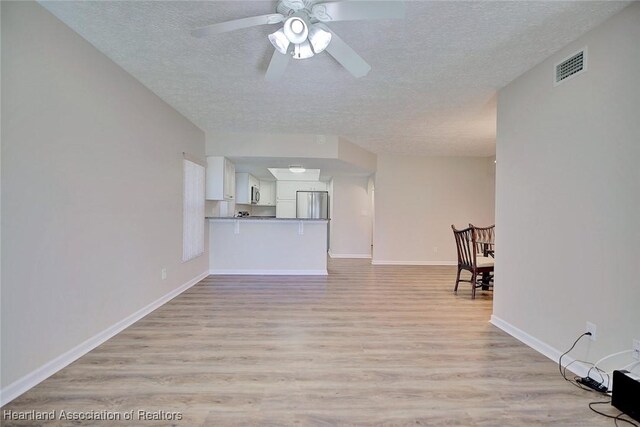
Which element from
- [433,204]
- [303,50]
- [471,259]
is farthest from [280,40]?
[433,204]

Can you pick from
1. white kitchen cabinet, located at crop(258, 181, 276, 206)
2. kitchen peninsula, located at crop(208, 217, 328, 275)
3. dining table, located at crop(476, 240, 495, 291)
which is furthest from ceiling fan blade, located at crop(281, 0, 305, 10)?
white kitchen cabinet, located at crop(258, 181, 276, 206)

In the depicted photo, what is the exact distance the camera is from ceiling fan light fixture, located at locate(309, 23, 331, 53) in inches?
68.7

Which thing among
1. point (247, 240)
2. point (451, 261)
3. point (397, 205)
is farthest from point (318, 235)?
point (451, 261)

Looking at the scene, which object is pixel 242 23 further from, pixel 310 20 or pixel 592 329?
pixel 592 329

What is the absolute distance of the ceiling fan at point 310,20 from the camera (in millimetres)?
1566

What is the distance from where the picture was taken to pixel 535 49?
224 cm

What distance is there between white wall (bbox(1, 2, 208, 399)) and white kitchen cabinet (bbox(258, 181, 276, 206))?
17.0ft

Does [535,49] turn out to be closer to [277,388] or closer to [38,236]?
[277,388]

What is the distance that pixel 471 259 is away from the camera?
159 inches

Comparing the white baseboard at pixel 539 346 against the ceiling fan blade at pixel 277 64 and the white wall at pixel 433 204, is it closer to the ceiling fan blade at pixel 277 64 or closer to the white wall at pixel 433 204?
the ceiling fan blade at pixel 277 64

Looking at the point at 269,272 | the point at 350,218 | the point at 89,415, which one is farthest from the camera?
the point at 350,218

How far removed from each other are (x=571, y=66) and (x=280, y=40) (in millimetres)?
2108

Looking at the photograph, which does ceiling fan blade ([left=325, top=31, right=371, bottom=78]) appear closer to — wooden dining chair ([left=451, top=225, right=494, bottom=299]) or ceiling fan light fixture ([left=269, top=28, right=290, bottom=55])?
ceiling fan light fixture ([left=269, top=28, right=290, bottom=55])

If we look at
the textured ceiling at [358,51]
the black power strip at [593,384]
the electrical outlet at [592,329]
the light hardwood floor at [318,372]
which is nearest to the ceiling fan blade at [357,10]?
the textured ceiling at [358,51]
